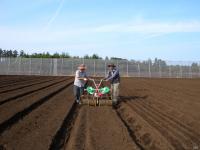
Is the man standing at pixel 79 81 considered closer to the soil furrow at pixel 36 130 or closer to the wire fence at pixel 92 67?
the soil furrow at pixel 36 130

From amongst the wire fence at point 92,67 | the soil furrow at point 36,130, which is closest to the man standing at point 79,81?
the soil furrow at point 36,130

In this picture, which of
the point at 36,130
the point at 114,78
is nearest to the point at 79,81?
the point at 114,78

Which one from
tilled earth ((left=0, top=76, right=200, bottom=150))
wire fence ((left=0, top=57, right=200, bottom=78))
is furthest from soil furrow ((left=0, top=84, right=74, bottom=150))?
wire fence ((left=0, top=57, right=200, bottom=78))

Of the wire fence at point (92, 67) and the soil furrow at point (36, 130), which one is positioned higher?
the wire fence at point (92, 67)

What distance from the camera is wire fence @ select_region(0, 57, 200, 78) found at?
5838cm

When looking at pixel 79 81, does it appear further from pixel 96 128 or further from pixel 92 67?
pixel 92 67

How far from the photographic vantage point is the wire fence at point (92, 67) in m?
58.4

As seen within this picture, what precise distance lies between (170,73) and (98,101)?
48.0 metres

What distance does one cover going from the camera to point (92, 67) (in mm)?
59969

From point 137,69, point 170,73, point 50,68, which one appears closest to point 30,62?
point 50,68

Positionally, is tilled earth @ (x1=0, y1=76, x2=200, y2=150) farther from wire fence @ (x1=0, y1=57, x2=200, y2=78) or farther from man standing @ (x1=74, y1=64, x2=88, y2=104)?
wire fence @ (x1=0, y1=57, x2=200, y2=78)

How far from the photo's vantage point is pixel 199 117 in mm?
10992

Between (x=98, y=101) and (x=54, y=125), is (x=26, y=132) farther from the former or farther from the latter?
(x=98, y=101)

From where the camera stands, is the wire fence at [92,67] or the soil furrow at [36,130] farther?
the wire fence at [92,67]
